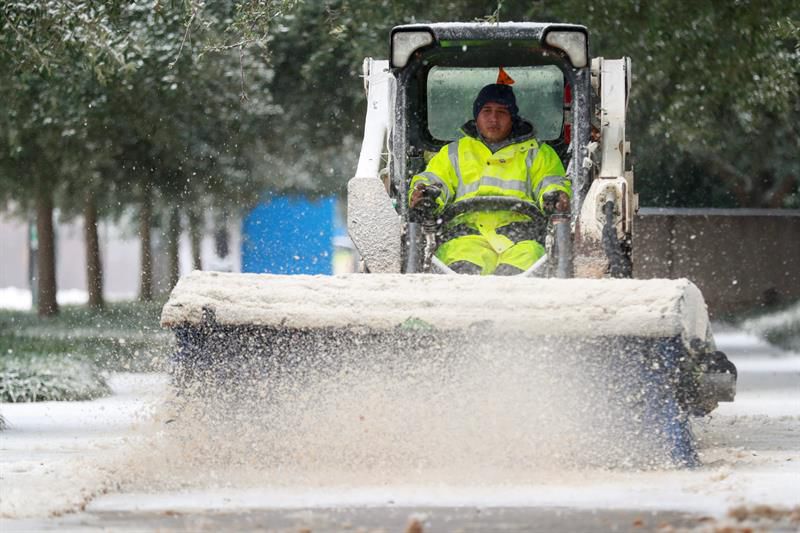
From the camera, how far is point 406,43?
10.2 metres

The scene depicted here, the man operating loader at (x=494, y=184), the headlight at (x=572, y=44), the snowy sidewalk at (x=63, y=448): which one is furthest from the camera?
the headlight at (x=572, y=44)

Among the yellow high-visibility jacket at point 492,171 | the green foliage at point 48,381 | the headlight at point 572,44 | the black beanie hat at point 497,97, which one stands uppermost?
the headlight at point 572,44

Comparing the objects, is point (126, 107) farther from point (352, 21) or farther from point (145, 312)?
point (145, 312)

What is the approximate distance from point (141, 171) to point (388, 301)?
19.2 meters

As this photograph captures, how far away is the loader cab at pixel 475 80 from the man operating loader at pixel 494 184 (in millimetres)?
232

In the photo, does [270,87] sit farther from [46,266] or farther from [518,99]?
[518,99]

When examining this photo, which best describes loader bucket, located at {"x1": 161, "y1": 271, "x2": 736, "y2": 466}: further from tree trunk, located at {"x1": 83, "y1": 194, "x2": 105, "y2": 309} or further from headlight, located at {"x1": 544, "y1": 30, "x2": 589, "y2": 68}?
tree trunk, located at {"x1": 83, "y1": 194, "x2": 105, "y2": 309}

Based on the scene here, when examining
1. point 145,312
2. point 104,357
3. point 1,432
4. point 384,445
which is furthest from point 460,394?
point 145,312

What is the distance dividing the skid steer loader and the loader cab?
1 centimetres

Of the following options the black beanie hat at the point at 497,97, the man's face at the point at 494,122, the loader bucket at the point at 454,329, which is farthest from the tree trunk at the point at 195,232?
the loader bucket at the point at 454,329

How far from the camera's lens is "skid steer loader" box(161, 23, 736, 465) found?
27.4 feet

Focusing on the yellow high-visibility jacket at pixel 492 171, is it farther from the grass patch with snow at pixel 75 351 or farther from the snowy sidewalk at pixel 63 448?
the snowy sidewalk at pixel 63 448

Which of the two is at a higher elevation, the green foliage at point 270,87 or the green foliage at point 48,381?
the green foliage at point 270,87

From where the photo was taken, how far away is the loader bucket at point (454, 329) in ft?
27.3
